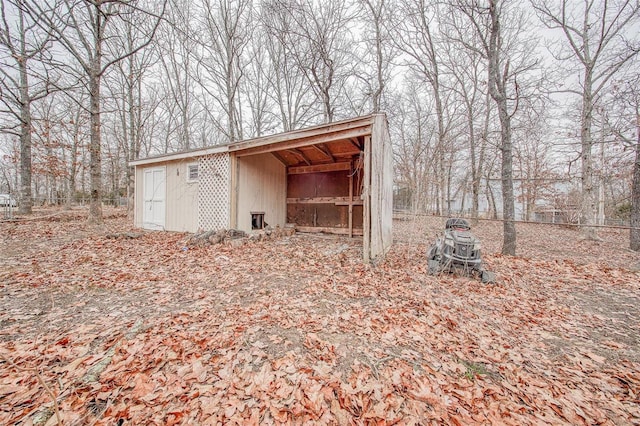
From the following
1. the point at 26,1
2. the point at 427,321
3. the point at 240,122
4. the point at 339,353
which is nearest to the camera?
the point at 339,353

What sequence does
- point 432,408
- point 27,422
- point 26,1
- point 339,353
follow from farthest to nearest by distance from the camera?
point 26,1, point 339,353, point 432,408, point 27,422

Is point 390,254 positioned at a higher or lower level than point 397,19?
lower

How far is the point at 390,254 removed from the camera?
6418 millimetres

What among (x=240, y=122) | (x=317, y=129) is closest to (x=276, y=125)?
(x=240, y=122)

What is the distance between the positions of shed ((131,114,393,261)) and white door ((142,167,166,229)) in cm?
4

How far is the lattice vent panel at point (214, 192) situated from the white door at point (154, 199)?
79.9 inches

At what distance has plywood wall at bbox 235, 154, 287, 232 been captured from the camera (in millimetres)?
7352

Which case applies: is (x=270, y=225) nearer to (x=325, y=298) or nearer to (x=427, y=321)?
(x=325, y=298)

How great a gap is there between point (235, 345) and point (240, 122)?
49.4ft

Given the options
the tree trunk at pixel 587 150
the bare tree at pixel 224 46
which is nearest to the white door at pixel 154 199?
the bare tree at pixel 224 46

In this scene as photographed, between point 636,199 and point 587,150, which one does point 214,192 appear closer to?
point 636,199

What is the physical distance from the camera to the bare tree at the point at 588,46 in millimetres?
7543

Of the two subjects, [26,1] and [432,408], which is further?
[26,1]

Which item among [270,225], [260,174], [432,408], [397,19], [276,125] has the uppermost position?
[397,19]
